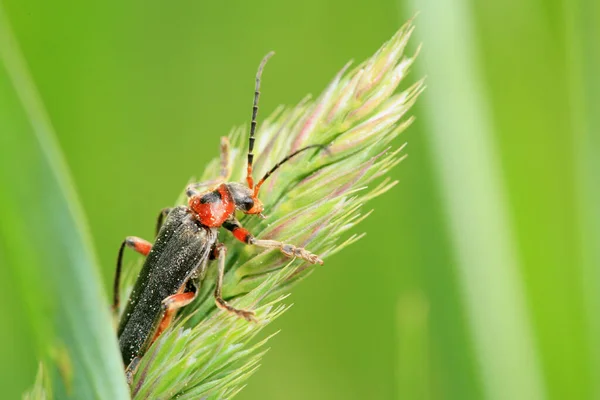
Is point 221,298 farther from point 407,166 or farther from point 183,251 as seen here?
point 407,166

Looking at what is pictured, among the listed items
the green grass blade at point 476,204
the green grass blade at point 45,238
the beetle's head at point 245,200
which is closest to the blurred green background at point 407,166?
the green grass blade at point 476,204

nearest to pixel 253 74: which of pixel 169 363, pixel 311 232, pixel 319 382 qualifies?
pixel 319 382

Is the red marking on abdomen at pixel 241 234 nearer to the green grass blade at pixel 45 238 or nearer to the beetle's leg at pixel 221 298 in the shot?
the beetle's leg at pixel 221 298

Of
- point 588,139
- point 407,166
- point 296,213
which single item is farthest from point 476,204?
point 296,213

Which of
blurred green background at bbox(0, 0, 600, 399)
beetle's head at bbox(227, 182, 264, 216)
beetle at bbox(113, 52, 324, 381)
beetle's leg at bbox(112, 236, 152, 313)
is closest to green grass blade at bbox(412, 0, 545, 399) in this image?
blurred green background at bbox(0, 0, 600, 399)

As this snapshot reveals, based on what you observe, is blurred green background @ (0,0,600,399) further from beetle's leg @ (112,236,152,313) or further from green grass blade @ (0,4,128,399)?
green grass blade @ (0,4,128,399)

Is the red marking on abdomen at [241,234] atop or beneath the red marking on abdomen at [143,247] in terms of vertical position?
atop
